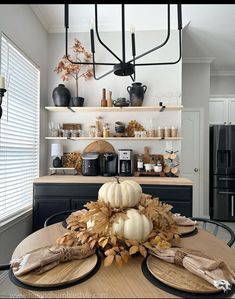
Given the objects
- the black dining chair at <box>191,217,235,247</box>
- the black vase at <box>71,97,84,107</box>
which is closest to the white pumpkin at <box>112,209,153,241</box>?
the black dining chair at <box>191,217,235,247</box>

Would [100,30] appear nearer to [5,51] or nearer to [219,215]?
[5,51]

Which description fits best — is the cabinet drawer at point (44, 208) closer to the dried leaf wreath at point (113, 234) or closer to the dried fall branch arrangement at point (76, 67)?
the dried leaf wreath at point (113, 234)

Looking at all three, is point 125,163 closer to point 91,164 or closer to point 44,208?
point 91,164

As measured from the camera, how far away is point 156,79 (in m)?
3.24

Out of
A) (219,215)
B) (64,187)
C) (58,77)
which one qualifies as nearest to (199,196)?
(219,215)

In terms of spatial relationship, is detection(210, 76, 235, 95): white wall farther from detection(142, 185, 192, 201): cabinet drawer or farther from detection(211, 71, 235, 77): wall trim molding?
detection(142, 185, 192, 201): cabinet drawer

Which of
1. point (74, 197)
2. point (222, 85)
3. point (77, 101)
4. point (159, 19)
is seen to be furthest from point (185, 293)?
point (222, 85)

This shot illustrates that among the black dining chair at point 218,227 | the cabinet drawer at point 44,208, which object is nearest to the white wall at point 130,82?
the cabinet drawer at point 44,208

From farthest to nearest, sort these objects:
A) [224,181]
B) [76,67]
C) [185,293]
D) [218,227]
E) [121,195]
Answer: [224,181]
[76,67]
[218,227]
[121,195]
[185,293]

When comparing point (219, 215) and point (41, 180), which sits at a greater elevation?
point (41, 180)

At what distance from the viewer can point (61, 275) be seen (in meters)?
0.85

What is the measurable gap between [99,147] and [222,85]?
322 cm

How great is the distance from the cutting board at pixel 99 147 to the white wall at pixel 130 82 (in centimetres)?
8

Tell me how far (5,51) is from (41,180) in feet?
4.72
